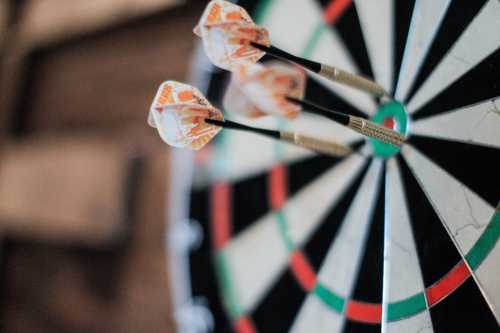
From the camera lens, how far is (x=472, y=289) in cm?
58

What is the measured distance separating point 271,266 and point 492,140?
443 millimetres

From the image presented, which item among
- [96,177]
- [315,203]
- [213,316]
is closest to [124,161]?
[96,177]

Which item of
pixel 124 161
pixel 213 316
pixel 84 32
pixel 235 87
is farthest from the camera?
pixel 84 32

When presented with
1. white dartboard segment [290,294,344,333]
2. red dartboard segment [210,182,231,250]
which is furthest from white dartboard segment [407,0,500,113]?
red dartboard segment [210,182,231,250]

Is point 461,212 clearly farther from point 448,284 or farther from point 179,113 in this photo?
point 179,113

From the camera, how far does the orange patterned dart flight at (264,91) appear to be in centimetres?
68

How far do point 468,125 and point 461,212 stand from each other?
106mm

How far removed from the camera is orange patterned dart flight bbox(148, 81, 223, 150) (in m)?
0.58

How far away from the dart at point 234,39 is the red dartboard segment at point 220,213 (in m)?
0.43

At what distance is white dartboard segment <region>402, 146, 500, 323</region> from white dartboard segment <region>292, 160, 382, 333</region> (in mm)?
70

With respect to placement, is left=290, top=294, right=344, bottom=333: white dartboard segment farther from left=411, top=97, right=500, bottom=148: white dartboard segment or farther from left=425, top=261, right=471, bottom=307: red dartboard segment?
left=411, top=97, right=500, bottom=148: white dartboard segment

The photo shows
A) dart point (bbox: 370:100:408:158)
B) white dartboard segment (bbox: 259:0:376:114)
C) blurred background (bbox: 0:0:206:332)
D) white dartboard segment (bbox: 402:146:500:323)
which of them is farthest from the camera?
blurred background (bbox: 0:0:206:332)

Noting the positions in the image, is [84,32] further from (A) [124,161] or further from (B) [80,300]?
(B) [80,300]

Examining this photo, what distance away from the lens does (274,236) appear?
898 millimetres
